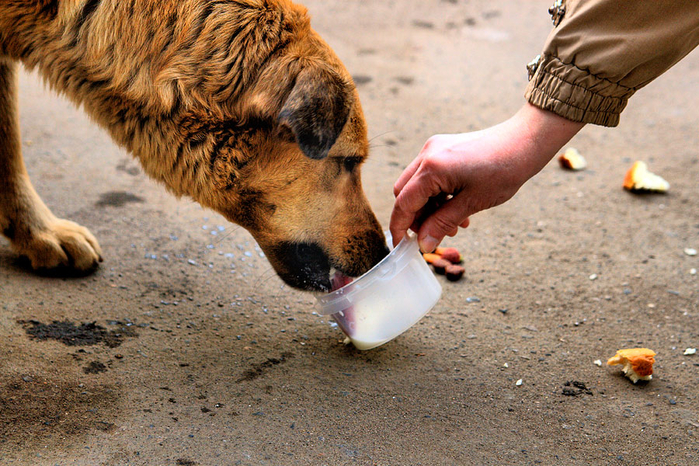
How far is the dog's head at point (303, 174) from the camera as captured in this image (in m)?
2.28

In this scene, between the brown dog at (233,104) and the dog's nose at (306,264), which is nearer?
the brown dog at (233,104)

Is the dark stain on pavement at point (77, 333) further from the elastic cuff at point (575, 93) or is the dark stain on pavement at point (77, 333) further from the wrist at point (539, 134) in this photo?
the elastic cuff at point (575, 93)

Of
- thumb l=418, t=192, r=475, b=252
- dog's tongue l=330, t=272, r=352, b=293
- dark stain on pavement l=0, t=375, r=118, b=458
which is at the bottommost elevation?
dark stain on pavement l=0, t=375, r=118, b=458

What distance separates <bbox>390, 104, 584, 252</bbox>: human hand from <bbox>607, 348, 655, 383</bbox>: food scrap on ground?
0.90 m

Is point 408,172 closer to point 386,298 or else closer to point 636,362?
point 386,298

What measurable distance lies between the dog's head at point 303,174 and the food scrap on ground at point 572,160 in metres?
2.40

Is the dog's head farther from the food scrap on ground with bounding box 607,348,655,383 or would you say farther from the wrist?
the food scrap on ground with bounding box 607,348,655,383

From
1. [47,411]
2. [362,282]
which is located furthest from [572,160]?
[47,411]

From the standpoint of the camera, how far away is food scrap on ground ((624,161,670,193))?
428 centimetres

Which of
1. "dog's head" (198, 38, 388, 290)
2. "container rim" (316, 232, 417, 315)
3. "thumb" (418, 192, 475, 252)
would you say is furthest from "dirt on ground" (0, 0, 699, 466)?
"thumb" (418, 192, 475, 252)

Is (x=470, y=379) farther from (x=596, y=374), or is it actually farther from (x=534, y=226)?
(x=534, y=226)

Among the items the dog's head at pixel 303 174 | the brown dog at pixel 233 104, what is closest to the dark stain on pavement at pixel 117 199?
the brown dog at pixel 233 104

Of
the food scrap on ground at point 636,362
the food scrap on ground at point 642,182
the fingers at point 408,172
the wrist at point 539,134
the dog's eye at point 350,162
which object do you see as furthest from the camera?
the food scrap on ground at point 642,182

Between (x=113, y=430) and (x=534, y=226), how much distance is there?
2.61 metres
